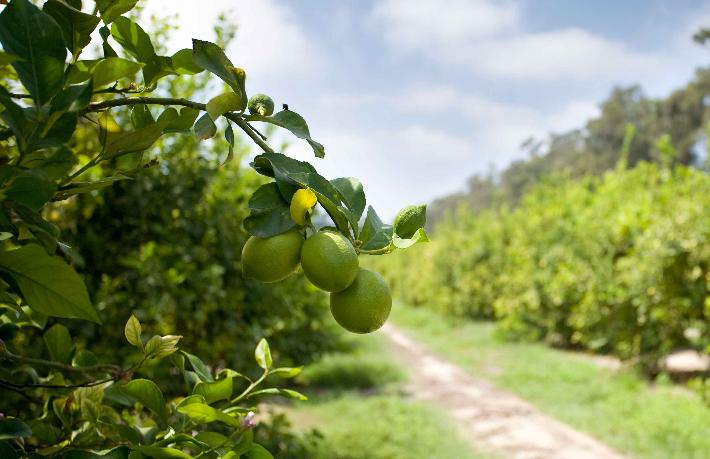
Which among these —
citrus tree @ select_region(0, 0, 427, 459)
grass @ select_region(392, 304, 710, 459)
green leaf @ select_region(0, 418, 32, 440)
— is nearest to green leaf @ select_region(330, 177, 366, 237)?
citrus tree @ select_region(0, 0, 427, 459)

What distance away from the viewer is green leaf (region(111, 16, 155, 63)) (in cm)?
66

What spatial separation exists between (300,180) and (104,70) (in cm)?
21

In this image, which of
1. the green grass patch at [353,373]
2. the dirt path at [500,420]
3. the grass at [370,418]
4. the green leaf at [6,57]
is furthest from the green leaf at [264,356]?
the green grass patch at [353,373]

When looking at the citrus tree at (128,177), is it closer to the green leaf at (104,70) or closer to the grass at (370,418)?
the green leaf at (104,70)

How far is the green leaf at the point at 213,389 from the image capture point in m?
0.72

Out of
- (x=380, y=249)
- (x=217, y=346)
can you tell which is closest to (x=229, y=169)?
(x=217, y=346)

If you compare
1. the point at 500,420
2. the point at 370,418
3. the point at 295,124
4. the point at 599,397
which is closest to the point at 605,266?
the point at 599,397

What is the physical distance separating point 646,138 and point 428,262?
74.3 feet

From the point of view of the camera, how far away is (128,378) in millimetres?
813

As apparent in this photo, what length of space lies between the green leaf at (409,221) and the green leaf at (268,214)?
4.4 inches

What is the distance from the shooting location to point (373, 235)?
65 cm

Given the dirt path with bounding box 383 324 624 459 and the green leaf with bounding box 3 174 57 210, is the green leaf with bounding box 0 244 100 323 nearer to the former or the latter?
the green leaf with bounding box 3 174 57 210

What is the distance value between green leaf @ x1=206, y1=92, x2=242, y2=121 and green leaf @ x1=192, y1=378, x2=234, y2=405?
0.31m

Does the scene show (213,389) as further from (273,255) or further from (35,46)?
(35,46)
